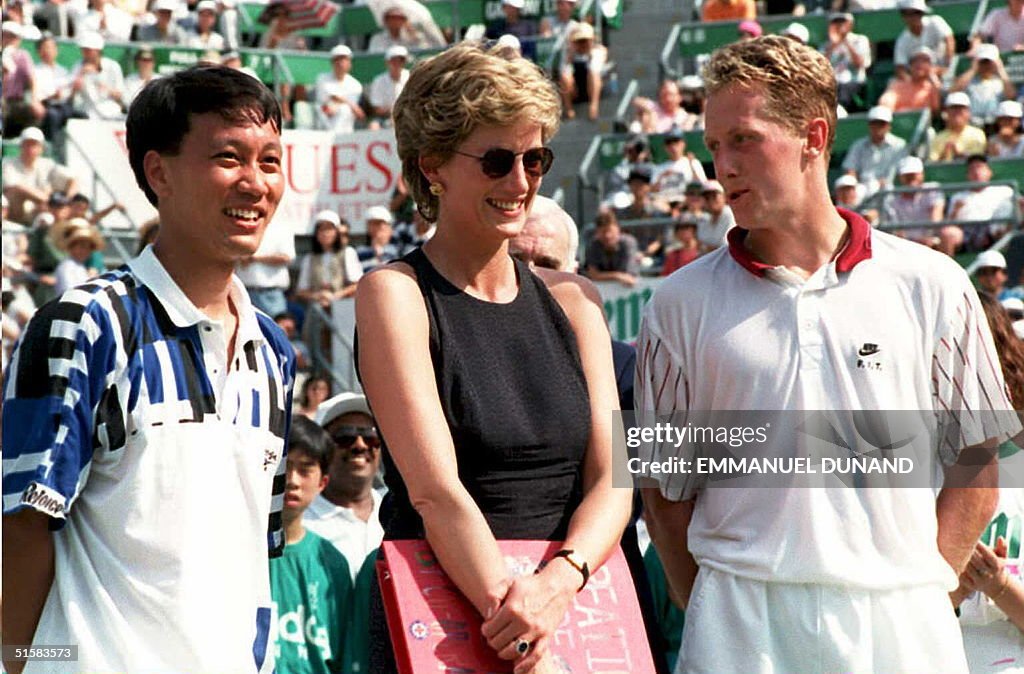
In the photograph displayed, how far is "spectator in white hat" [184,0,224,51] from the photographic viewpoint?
19.6 m

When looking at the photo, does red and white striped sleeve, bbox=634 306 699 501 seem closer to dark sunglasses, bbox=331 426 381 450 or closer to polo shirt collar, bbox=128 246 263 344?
polo shirt collar, bbox=128 246 263 344

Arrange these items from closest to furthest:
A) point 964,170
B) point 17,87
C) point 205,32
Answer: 1. point 964,170
2. point 17,87
3. point 205,32

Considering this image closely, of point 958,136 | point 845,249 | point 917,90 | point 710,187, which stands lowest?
point 710,187

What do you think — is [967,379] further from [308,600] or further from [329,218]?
[329,218]

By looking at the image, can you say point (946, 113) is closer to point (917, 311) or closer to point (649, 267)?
point (649, 267)

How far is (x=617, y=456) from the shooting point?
12.5 ft

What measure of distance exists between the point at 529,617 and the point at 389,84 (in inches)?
627

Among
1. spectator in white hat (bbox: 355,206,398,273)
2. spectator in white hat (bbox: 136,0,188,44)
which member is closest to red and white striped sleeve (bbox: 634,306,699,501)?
spectator in white hat (bbox: 355,206,398,273)

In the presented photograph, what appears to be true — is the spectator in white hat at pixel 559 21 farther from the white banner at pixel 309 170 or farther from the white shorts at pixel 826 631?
the white shorts at pixel 826 631

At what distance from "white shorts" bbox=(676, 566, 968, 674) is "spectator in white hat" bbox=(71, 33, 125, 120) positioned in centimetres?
1444

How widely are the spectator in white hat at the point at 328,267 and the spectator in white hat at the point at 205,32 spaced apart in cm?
431

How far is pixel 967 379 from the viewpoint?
3875mm

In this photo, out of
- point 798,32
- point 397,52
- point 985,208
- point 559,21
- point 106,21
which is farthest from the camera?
point 106,21

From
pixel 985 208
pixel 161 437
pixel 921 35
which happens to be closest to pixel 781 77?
pixel 161 437
